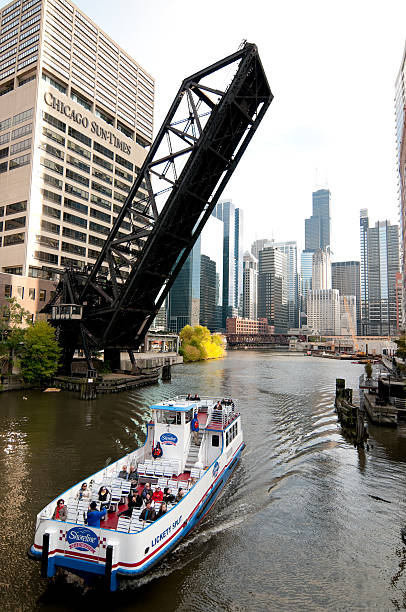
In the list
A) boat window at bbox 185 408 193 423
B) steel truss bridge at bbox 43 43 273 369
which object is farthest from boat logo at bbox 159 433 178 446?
steel truss bridge at bbox 43 43 273 369

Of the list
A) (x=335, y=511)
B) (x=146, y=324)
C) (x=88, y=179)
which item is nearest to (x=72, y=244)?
(x=88, y=179)

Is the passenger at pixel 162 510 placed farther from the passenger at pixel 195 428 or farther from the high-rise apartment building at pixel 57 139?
the high-rise apartment building at pixel 57 139

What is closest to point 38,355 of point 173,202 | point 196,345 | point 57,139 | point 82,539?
point 173,202

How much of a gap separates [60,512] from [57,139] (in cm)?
6299

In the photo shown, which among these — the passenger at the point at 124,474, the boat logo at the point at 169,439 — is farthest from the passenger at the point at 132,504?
the boat logo at the point at 169,439

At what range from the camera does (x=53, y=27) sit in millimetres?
64500

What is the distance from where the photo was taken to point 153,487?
12156mm

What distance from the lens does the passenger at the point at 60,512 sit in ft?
30.3

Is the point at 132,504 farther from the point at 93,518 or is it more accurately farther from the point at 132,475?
the point at 132,475

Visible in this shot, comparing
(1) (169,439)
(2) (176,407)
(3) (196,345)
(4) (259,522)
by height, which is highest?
(2) (176,407)

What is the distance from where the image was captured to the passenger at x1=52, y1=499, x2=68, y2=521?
9.23 meters

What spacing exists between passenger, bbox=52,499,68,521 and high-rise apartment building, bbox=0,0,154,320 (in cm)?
4253

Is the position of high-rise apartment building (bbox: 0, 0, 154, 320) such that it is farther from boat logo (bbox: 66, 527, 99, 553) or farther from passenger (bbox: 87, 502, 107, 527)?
boat logo (bbox: 66, 527, 99, 553)

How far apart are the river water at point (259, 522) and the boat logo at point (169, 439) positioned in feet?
8.65
